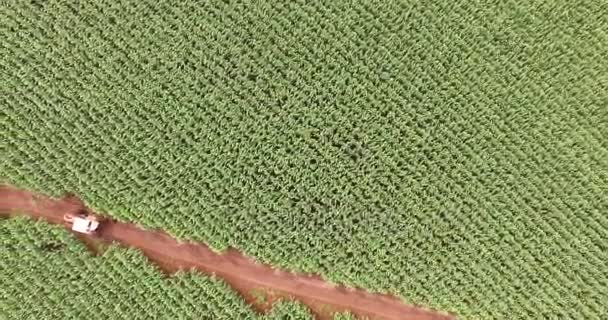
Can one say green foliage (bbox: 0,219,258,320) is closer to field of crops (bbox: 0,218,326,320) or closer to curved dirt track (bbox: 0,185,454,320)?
field of crops (bbox: 0,218,326,320)

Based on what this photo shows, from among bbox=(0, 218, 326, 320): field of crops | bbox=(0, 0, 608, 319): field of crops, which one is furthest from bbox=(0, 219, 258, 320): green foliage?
bbox=(0, 0, 608, 319): field of crops

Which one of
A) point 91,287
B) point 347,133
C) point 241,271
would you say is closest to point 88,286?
point 91,287

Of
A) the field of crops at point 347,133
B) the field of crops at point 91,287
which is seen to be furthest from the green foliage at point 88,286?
the field of crops at point 347,133

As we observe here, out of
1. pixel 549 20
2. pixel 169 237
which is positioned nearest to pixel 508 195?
pixel 549 20

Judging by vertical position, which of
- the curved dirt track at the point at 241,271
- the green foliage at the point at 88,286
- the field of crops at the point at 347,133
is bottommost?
the green foliage at the point at 88,286

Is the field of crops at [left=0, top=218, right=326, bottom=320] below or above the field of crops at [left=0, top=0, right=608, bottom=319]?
below

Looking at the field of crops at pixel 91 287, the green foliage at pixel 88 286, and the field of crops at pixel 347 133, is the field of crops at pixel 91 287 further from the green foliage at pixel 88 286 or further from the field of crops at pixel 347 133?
the field of crops at pixel 347 133
